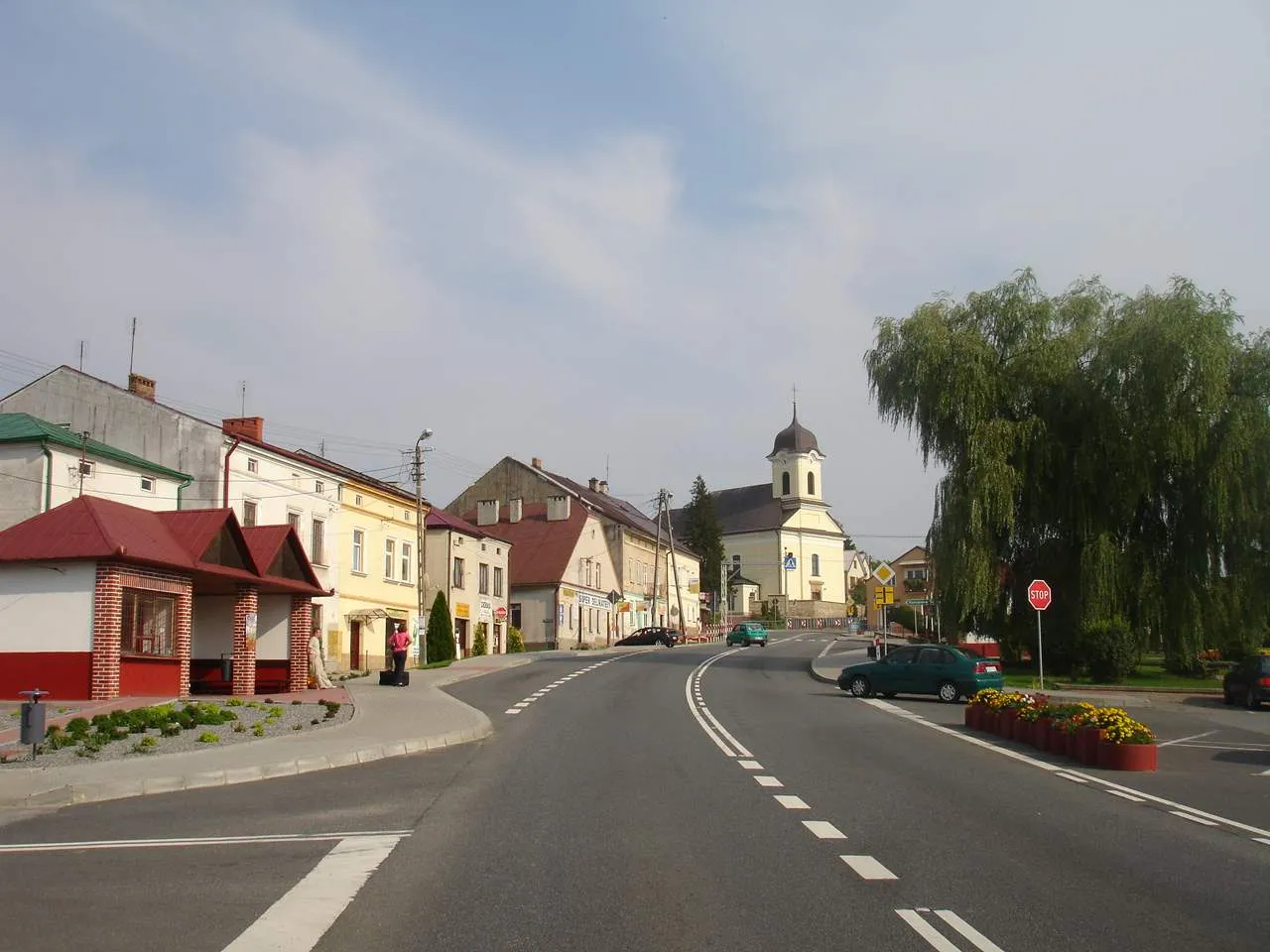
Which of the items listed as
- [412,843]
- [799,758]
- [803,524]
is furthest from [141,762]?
[803,524]

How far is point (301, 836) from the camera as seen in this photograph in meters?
9.62

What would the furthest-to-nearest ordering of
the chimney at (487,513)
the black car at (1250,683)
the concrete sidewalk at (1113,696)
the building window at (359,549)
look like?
the chimney at (487,513), the building window at (359,549), the black car at (1250,683), the concrete sidewalk at (1113,696)

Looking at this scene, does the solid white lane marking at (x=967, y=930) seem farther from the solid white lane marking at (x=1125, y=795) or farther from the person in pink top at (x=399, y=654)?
the person in pink top at (x=399, y=654)

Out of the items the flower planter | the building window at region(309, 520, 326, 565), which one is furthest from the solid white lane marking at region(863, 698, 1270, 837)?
the building window at region(309, 520, 326, 565)

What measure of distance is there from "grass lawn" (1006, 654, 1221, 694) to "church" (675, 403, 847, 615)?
87368 millimetres

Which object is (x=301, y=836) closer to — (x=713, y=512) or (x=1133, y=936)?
(x=1133, y=936)

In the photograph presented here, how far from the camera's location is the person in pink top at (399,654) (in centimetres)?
3127

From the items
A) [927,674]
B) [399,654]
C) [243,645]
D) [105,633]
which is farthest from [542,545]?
[105,633]

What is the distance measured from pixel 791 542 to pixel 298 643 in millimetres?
104257

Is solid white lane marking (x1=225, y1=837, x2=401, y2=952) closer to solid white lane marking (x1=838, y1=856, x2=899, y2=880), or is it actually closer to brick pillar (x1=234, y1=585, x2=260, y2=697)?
solid white lane marking (x1=838, y1=856, x2=899, y2=880)

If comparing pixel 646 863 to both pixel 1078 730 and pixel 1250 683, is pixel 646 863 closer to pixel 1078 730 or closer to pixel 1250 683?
pixel 1078 730

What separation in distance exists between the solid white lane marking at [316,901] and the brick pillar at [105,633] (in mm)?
15564

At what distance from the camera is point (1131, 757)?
14.8 m

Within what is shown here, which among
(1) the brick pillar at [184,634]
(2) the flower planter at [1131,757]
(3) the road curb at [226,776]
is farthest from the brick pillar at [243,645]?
(2) the flower planter at [1131,757]
